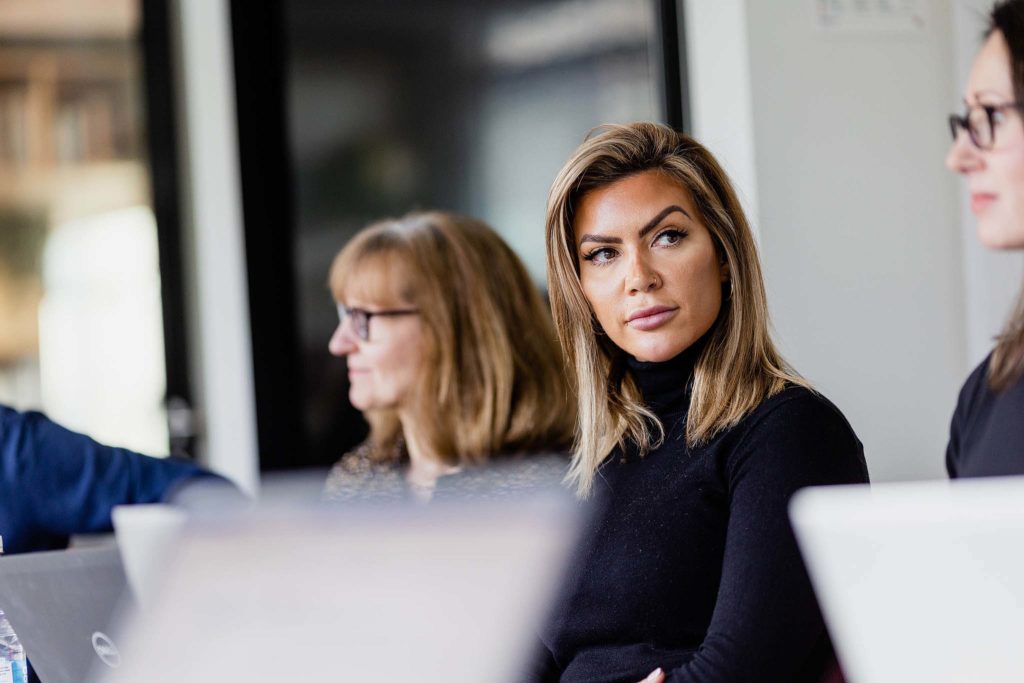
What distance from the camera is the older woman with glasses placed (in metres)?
1.31

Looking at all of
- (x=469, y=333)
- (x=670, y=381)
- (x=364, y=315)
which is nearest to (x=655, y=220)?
(x=670, y=381)

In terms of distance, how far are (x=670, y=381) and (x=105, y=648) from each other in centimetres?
79

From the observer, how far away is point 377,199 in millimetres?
3307

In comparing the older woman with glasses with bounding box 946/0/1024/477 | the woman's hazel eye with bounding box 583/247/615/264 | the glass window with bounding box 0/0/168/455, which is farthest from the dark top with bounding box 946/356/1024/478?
the glass window with bounding box 0/0/168/455

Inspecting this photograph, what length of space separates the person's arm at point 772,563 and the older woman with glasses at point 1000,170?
0.55 ft

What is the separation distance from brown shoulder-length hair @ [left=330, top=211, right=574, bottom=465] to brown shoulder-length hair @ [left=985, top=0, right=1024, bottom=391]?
921 millimetres

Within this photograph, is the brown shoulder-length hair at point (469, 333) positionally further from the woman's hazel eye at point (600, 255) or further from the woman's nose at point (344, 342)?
the woman's hazel eye at point (600, 255)

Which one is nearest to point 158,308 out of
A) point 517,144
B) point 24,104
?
point 24,104

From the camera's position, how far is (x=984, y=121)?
1319mm

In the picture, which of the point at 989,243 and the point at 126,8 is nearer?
the point at 989,243

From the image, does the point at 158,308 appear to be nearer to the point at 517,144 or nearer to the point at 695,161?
the point at 517,144

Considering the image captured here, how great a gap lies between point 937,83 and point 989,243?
149cm

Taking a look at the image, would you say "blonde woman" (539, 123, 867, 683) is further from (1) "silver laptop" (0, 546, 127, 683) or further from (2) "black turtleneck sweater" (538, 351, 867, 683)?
(1) "silver laptop" (0, 546, 127, 683)

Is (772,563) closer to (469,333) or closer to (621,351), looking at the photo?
(621,351)
